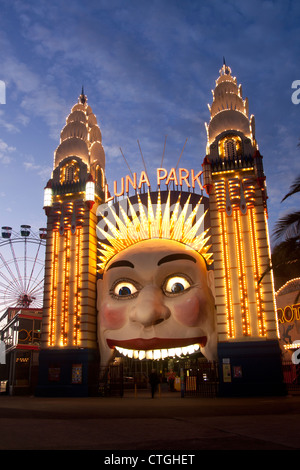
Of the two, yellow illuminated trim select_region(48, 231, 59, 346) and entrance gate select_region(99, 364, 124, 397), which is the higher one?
yellow illuminated trim select_region(48, 231, 59, 346)

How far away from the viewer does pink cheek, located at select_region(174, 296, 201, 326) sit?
22672 millimetres

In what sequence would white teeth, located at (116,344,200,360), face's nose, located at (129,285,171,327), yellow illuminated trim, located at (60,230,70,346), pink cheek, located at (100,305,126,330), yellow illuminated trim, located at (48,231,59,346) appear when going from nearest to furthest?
1. face's nose, located at (129,285,171,327)
2. white teeth, located at (116,344,200,360)
3. pink cheek, located at (100,305,126,330)
4. yellow illuminated trim, located at (60,230,70,346)
5. yellow illuminated trim, located at (48,231,59,346)

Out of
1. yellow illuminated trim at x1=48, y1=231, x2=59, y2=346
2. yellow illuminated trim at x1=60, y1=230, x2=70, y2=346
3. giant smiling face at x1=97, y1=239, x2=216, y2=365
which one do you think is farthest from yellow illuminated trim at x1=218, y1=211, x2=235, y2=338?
yellow illuminated trim at x1=48, y1=231, x2=59, y2=346

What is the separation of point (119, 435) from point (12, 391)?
24861 millimetres

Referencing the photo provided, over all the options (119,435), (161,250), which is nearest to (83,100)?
(161,250)

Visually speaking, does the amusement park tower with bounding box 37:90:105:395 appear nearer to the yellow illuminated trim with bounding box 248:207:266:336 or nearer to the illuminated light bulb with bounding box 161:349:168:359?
the illuminated light bulb with bounding box 161:349:168:359

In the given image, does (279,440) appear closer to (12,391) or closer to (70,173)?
(70,173)

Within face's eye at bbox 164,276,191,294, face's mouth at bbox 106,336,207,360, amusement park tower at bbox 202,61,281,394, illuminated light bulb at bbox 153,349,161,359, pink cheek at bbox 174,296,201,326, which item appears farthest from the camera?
illuminated light bulb at bbox 153,349,161,359

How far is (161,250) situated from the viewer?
2411cm

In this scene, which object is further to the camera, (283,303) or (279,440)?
(283,303)

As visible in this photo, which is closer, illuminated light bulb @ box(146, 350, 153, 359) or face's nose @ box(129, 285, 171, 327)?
face's nose @ box(129, 285, 171, 327)

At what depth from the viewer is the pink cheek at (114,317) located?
23906 mm

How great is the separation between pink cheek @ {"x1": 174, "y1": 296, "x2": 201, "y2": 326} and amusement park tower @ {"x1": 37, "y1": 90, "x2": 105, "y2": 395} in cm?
645

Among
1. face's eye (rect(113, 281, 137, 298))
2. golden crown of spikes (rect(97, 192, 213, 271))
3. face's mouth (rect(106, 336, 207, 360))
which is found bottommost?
face's mouth (rect(106, 336, 207, 360))
